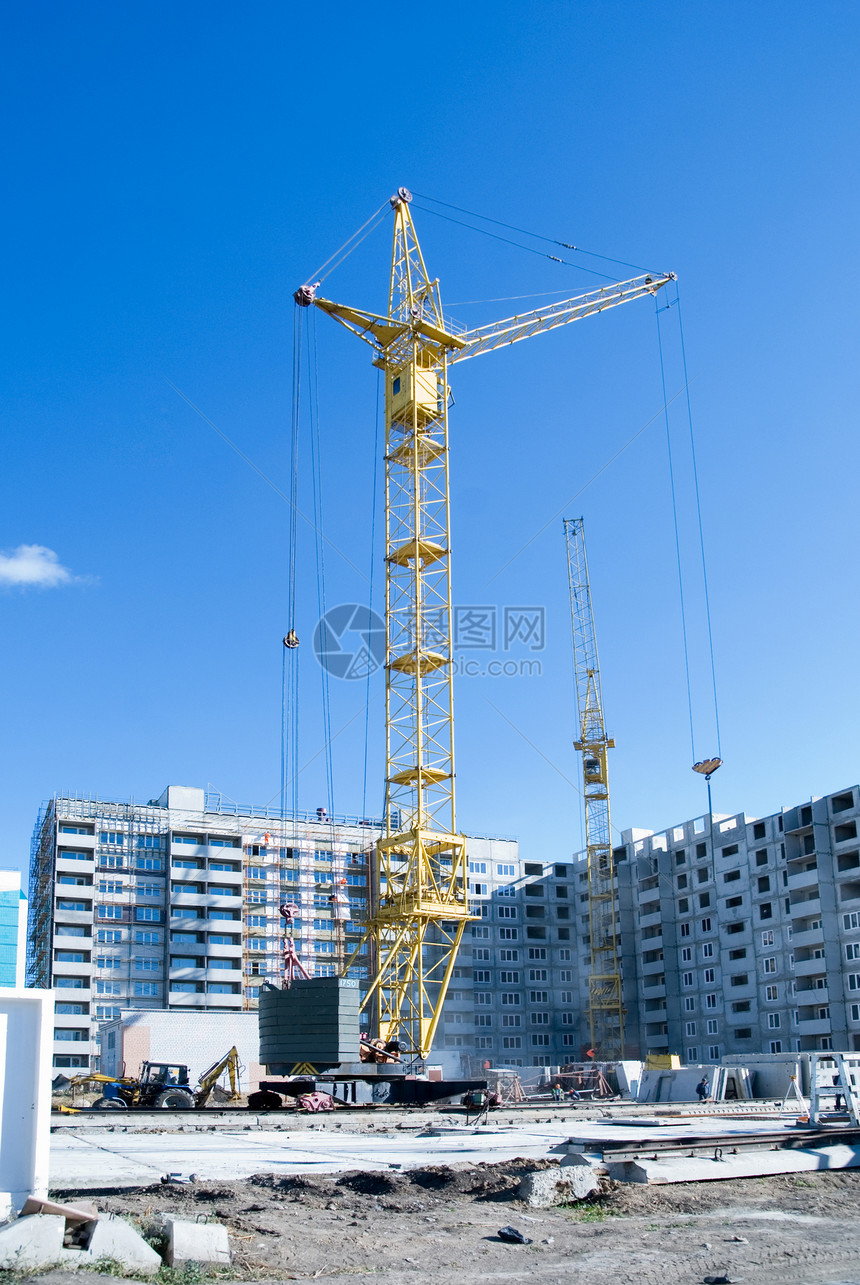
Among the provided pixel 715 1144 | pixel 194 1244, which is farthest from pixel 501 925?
pixel 194 1244

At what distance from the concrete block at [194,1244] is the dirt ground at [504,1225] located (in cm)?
21

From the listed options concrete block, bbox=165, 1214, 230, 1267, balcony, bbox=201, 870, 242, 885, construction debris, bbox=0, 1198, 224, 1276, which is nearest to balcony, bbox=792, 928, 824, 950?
balcony, bbox=201, 870, 242, 885

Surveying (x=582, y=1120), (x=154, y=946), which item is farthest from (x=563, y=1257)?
(x=154, y=946)

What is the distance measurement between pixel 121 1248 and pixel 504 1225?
16.5 ft

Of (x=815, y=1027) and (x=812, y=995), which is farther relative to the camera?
(x=812, y=995)

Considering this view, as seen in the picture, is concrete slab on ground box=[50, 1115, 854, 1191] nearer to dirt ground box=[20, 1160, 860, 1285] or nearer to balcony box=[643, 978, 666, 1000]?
dirt ground box=[20, 1160, 860, 1285]

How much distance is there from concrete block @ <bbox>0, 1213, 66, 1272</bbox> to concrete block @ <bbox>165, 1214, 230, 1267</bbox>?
1.21 m

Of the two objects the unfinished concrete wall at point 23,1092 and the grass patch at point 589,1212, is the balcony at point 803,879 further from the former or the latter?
the unfinished concrete wall at point 23,1092

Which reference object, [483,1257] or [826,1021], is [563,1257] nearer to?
[483,1257]

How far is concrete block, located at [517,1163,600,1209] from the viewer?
560 inches

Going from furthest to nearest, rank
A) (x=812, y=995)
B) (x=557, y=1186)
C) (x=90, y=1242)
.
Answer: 1. (x=812, y=995)
2. (x=557, y=1186)
3. (x=90, y=1242)

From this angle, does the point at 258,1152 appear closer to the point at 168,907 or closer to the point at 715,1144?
the point at 715,1144

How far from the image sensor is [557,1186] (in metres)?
14.3

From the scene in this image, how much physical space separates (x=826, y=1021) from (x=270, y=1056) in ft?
174
